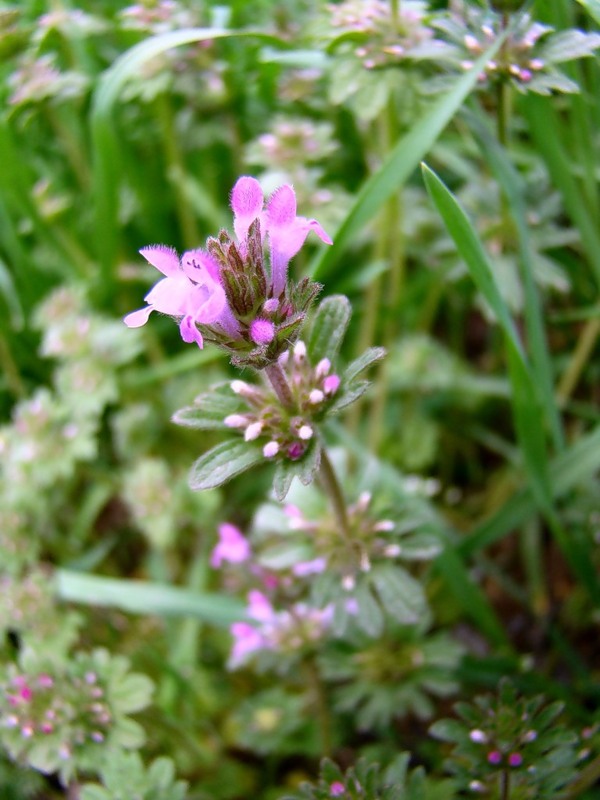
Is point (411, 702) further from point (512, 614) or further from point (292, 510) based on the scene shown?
point (512, 614)

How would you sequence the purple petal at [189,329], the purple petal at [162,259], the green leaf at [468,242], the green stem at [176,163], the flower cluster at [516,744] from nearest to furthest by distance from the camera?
the purple petal at [189,329] → the purple petal at [162,259] → the flower cluster at [516,744] → the green leaf at [468,242] → the green stem at [176,163]

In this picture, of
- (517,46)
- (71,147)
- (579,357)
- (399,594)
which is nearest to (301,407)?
(399,594)

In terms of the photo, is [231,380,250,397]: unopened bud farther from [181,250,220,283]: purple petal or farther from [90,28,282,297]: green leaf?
[90,28,282,297]: green leaf

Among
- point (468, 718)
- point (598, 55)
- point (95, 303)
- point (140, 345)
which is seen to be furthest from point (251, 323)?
point (95, 303)

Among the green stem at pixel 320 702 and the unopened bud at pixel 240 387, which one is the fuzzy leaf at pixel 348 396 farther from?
the green stem at pixel 320 702

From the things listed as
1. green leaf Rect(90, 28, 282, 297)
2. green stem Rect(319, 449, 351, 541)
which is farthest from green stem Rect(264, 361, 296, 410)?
green leaf Rect(90, 28, 282, 297)

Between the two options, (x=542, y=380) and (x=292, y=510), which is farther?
(x=542, y=380)

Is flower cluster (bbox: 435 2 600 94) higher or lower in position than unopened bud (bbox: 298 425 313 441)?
higher

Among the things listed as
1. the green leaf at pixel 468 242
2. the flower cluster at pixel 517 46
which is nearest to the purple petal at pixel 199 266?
the green leaf at pixel 468 242

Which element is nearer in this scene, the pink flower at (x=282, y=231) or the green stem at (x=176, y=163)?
the pink flower at (x=282, y=231)
